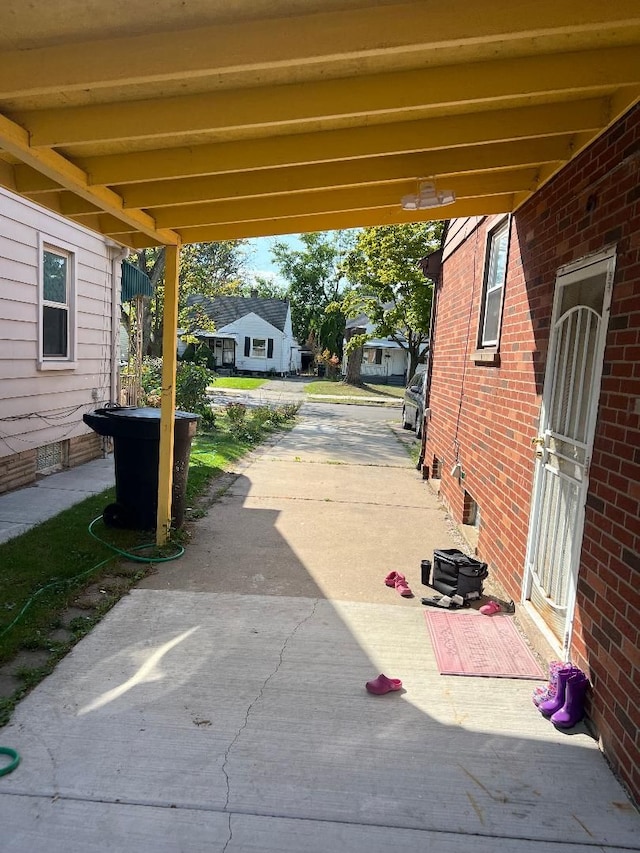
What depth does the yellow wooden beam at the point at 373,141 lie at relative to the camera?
3.20m

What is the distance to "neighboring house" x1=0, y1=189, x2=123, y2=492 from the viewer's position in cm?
664

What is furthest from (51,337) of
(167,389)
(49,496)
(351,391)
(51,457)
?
(351,391)

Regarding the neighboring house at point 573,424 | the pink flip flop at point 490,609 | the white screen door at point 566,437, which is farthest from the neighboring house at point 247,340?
the white screen door at point 566,437

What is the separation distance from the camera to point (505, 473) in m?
4.76

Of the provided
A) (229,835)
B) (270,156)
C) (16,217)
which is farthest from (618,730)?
(16,217)

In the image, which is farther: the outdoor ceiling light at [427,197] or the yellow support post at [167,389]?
the yellow support post at [167,389]

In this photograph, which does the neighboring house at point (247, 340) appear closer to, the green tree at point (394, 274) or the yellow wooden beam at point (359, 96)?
the green tree at point (394, 274)

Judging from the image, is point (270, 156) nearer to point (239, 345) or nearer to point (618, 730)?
point (618, 730)

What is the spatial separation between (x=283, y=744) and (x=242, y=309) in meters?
40.9

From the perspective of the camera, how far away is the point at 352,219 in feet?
15.9

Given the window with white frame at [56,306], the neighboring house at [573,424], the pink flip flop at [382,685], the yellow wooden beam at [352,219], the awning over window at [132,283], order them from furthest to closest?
1. the awning over window at [132,283]
2. the window with white frame at [56,306]
3. the yellow wooden beam at [352,219]
4. the pink flip flop at [382,685]
5. the neighboring house at [573,424]

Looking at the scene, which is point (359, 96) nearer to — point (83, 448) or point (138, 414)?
point (138, 414)

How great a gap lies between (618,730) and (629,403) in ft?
4.94

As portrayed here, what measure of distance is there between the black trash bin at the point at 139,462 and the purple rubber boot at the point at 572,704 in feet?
12.7
